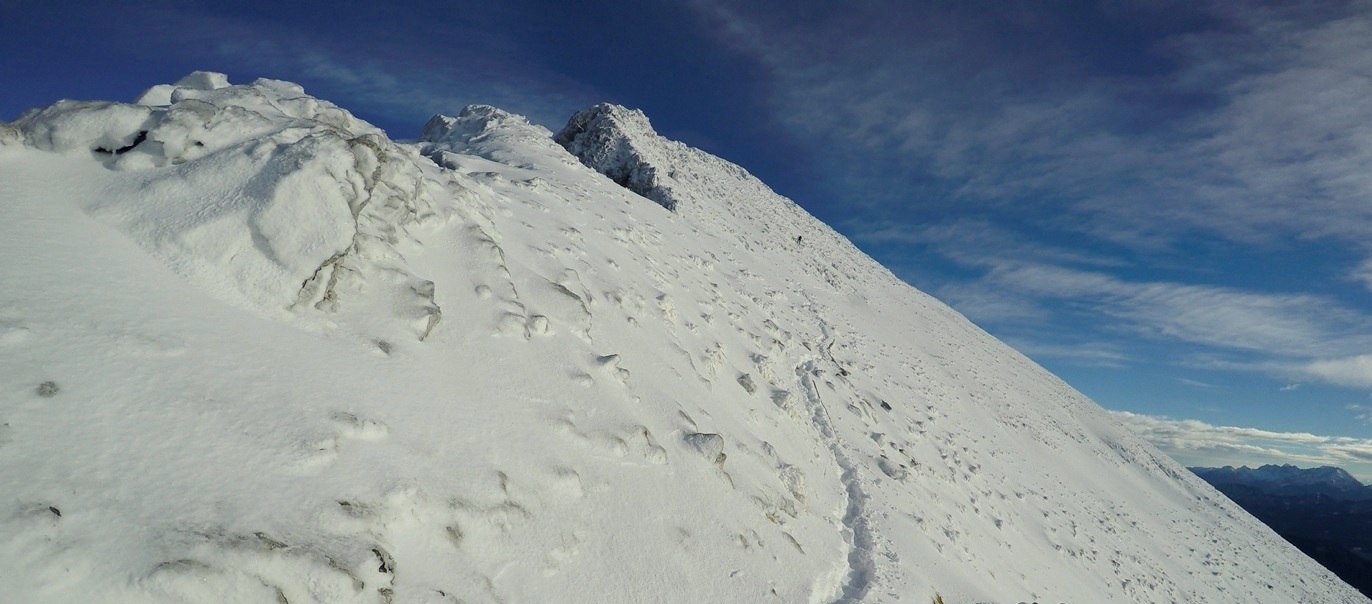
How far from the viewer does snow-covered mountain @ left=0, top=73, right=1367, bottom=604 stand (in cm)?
470

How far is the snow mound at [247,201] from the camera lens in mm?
7113

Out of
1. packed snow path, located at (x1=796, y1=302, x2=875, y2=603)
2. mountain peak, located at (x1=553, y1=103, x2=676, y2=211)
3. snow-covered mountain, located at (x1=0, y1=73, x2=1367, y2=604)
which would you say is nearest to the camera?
snow-covered mountain, located at (x1=0, y1=73, x2=1367, y2=604)

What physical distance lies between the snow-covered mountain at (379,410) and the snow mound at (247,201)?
0.11ft

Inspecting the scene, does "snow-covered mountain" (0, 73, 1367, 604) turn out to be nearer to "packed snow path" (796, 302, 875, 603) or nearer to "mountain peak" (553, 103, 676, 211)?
"packed snow path" (796, 302, 875, 603)

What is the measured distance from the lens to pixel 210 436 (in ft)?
17.4

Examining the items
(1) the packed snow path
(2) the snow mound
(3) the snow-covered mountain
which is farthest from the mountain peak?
(2) the snow mound

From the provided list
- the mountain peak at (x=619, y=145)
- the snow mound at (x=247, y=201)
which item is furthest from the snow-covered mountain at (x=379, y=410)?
the mountain peak at (x=619, y=145)

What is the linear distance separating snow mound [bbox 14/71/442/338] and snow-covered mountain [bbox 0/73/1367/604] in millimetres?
35

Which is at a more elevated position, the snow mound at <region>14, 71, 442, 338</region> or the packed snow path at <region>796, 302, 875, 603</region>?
the snow mound at <region>14, 71, 442, 338</region>

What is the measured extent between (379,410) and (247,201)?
332cm

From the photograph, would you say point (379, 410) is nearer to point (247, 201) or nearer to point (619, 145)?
point (247, 201)

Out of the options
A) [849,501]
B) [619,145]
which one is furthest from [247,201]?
[619,145]

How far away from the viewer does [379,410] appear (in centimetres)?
666

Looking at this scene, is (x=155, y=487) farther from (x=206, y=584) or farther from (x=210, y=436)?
(x=206, y=584)
